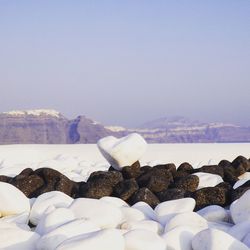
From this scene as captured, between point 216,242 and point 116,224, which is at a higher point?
point 216,242

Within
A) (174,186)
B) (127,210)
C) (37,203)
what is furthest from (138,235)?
(174,186)

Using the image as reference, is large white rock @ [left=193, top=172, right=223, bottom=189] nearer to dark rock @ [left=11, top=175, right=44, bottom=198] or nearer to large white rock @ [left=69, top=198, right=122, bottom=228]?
dark rock @ [left=11, top=175, right=44, bottom=198]

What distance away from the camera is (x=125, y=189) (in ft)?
10.8

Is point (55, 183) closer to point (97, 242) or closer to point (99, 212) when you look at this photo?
point (99, 212)

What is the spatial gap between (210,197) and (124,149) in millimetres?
1243

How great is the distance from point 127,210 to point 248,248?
761 mm

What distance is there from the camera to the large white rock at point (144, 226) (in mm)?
2523

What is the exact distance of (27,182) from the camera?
3.61 metres

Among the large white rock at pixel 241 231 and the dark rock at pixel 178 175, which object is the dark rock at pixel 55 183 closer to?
the dark rock at pixel 178 175

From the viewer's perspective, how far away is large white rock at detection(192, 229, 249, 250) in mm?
2145

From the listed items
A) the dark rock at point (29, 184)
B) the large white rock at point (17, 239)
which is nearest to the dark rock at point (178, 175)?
the dark rock at point (29, 184)

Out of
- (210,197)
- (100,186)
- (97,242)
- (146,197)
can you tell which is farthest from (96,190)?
(97,242)

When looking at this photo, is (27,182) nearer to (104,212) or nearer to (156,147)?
(104,212)

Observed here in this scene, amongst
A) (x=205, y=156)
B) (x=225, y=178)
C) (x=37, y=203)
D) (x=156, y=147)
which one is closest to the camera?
(x=37, y=203)
